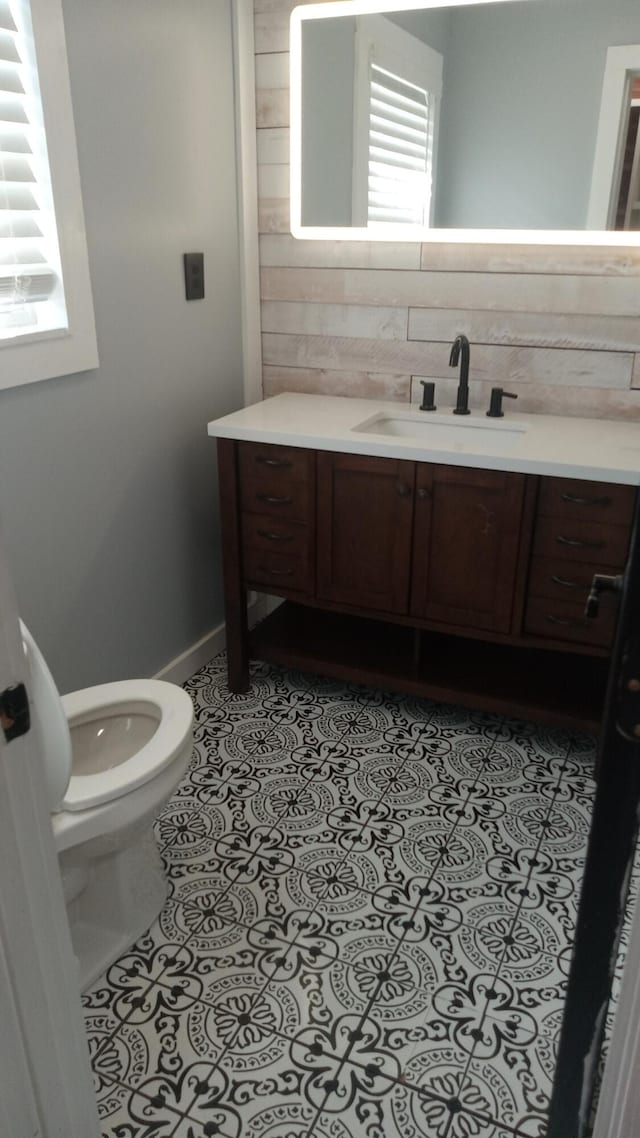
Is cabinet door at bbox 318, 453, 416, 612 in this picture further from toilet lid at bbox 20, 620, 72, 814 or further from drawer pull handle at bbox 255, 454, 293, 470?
toilet lid at bbox 20, 620, 72, 814

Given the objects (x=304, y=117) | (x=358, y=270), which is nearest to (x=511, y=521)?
(x=358, y=270)

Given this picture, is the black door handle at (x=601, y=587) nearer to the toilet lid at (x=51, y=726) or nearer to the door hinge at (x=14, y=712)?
the door hinge at (x=14, y=712)

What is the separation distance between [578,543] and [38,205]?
147 cm

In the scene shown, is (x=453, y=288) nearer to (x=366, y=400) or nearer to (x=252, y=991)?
(x=366, y=400)

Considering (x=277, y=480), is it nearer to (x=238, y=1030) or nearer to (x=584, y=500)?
(x=584, y=500)

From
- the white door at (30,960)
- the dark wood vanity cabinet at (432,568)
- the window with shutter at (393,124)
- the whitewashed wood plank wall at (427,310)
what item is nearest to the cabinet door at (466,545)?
the dark wood vanity cabinet at (432,568)

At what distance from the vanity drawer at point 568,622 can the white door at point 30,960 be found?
4.84 feet

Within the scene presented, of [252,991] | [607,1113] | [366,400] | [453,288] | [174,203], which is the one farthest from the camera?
[366,400]

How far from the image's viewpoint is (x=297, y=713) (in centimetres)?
261

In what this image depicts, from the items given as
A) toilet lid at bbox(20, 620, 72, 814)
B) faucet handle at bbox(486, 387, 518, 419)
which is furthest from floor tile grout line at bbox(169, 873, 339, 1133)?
faucet handle at bbox(486, 387, 518, 419)

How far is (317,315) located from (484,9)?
93 centimetres

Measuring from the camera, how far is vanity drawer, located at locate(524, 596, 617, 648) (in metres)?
2.18

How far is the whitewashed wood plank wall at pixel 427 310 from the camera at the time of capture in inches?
93.7

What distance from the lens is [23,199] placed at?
73.7 inches
